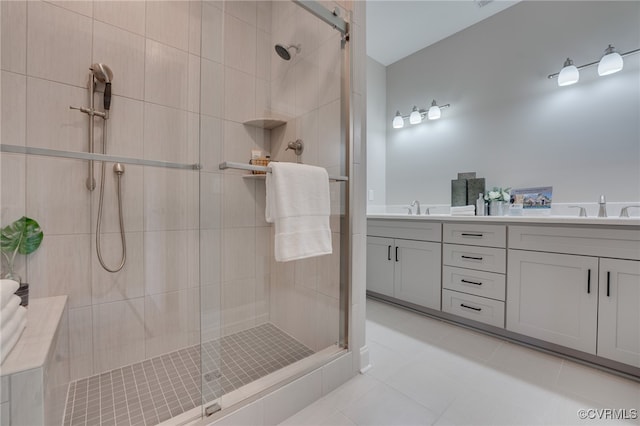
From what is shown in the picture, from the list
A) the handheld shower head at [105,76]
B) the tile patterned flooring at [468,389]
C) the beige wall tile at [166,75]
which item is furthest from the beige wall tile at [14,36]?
the tile patterned flooring at [468,389]

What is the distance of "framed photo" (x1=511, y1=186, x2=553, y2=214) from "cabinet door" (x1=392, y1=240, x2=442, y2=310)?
31.1 inches

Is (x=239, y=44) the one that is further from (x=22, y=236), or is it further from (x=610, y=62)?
(x=610, y=62)

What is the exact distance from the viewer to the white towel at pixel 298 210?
46.3 inches

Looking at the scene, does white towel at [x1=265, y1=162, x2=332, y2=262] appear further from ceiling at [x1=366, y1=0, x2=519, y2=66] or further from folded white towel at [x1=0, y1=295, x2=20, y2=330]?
ceiling at [x1=366, y1=0, x2=519, y2=66]

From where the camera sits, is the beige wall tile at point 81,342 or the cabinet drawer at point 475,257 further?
the cabinet drawer at point 475,257

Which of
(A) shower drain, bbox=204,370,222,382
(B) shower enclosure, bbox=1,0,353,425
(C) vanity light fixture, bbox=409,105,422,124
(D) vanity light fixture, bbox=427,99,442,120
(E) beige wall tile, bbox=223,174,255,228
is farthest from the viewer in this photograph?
(C) vanity light fixture, bbox=409,105,422,124

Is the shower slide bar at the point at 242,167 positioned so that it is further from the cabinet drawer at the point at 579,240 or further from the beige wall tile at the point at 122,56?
the cabinet drawer at the point at 579,240

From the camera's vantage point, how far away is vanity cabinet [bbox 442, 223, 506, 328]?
1.72 meters

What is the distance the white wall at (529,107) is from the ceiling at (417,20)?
3.7 inches

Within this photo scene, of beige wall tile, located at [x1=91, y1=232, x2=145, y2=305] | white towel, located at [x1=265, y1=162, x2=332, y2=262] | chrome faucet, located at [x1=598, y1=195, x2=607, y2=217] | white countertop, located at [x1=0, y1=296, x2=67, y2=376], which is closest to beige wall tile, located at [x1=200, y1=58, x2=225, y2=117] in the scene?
white towel, located at [x1=265, y1=162, x2=332, y2=262]

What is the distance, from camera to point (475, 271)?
1814 mm

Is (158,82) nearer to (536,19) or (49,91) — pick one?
(49,91)

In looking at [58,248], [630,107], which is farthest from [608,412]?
[58,248]

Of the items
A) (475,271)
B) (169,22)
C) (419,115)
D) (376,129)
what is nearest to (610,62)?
(419,115)
